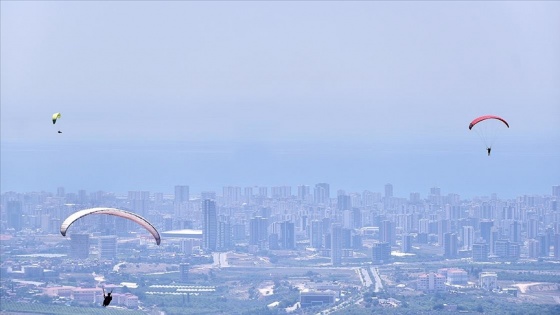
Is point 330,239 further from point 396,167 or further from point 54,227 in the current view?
point 396,167

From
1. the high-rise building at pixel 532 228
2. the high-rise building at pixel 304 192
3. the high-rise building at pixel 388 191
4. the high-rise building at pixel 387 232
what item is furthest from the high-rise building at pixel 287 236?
the high-rise building at pixel 388 191

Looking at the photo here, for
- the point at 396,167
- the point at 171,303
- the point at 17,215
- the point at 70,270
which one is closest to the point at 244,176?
the point at 396,167

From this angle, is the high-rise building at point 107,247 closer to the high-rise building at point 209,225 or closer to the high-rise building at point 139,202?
the high-rise building at point 209,225

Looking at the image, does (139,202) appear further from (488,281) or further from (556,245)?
(488,281)

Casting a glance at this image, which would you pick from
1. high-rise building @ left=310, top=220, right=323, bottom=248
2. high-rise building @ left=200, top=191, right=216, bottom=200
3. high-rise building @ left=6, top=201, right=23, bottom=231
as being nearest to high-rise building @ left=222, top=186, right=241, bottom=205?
high-rise building @ left=200, top=191, right=216, bottom=200

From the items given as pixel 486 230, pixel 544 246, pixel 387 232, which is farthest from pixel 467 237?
A: pixel 544 246

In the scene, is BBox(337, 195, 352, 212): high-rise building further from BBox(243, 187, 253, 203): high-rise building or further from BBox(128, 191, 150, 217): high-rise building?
A: BBox(128, 191, 150, 217): high-rise building

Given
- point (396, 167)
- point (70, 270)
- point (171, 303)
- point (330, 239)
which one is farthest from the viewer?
point (396, 167)
